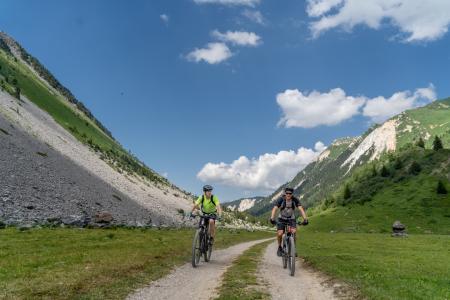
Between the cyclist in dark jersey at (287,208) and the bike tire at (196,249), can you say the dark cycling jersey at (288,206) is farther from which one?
the bike tire at (196,249)

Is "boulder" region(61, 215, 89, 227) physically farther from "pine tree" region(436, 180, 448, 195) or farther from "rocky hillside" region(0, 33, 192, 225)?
"pine tree" region(436, 180, 448, 195)

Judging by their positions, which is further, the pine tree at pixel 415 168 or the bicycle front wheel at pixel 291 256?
the pine tree at pixel 415 168

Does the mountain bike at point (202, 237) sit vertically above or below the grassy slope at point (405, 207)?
below

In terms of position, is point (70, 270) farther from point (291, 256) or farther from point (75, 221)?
point (75, 221)

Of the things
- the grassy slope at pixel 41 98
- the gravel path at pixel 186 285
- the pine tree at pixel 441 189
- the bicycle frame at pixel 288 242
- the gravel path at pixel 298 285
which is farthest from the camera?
the pine tree at pixel 441 189

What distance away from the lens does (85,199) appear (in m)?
63.0

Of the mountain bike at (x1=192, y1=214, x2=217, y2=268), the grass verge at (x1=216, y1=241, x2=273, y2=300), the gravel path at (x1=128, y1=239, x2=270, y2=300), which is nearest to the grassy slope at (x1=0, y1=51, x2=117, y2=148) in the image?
the mountain bike at (x1=192, y1=214, x2=217, y2=268)

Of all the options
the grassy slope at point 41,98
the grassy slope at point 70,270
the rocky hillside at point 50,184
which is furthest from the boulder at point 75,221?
the grassy slope at point 41,98

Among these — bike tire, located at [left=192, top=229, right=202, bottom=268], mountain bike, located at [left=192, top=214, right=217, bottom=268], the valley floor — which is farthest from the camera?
mountain bike, located at [left=192, top=214, right=217, bottom=268]

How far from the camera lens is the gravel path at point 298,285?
52.5ft

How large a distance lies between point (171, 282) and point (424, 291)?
10.4m

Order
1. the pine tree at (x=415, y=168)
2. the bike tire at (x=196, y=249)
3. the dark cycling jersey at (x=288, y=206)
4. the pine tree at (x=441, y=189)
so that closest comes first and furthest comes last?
the bike tire at (x=196, y=249) → the dark cycling jersey at (x=288, y=206) → the pine tree at (x=441, y=189) → the pine tree at (x=415, y=168)

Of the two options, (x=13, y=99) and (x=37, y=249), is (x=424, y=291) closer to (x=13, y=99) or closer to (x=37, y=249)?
(x=37, y=249)

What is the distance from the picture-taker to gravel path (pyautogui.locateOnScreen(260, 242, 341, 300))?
16.0 meters
